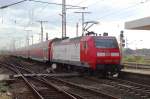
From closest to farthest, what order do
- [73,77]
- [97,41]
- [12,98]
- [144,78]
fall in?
1. [12,98]
2. [144,78]
3. [97,41]
4. [73,77]

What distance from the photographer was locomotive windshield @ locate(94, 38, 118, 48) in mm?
26281

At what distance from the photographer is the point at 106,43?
87.1ft

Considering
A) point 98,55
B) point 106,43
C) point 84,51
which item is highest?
point 106,43

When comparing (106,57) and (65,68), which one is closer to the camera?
(106,57)

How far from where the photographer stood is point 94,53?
84.5ft

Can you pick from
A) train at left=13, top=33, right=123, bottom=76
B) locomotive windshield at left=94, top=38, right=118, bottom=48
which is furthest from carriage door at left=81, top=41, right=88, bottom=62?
locomotive windshield at left=94, top=38, right=118, bottom=48

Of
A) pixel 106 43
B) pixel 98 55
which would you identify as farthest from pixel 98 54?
pixel 106 43

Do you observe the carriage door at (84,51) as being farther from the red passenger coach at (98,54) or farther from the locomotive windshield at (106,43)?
the locomotive windshield at (106,43)

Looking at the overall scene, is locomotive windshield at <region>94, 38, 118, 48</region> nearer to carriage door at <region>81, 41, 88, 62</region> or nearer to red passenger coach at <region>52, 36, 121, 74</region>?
red passenger coach at <region>52, 36, 121, 74</region>

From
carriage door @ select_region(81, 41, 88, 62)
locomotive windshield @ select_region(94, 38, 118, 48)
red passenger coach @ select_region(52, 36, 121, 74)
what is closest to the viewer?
red passenger coach @ select_region(52, 36, 121, 74)

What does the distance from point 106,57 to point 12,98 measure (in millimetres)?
10965

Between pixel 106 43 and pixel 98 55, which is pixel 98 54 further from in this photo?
pixel 106 43

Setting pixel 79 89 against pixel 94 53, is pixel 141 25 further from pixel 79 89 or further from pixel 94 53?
pixel 79 89

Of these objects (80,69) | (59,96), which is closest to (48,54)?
(80,69)
